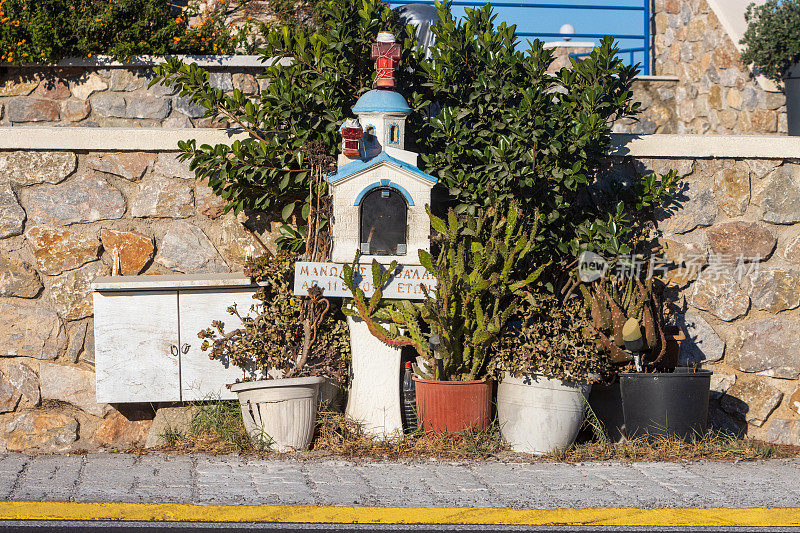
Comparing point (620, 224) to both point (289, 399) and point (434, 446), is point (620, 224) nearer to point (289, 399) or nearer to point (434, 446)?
point (434, 446)

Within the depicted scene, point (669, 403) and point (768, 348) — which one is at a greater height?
point (768, 348)

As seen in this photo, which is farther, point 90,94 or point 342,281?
point 90,94

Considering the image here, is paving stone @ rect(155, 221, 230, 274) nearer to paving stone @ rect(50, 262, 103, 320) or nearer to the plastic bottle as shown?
paving stone @ rect(50, 262, 103, 320)

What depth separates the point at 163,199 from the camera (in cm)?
673

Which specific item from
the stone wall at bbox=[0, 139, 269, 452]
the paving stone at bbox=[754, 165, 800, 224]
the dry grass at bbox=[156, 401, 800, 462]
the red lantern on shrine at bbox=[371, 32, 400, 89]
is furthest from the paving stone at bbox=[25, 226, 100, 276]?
the paving stone at bbox=[754, 165, 800, 224]

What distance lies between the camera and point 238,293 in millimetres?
6270

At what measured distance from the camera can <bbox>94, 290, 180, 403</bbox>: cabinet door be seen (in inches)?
243

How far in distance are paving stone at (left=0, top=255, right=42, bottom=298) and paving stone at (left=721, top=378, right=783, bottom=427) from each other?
16.6 feet

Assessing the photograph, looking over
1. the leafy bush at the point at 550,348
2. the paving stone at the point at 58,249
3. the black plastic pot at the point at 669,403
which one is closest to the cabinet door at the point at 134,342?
the paving stone at the point at 58,249

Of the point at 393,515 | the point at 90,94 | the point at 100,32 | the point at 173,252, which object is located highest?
the point at 100,32

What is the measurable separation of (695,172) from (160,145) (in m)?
3.94

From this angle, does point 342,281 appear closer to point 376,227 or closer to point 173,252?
point 376,227

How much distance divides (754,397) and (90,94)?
232 inches

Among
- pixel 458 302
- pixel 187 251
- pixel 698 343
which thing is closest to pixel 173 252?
pixel 187 251
